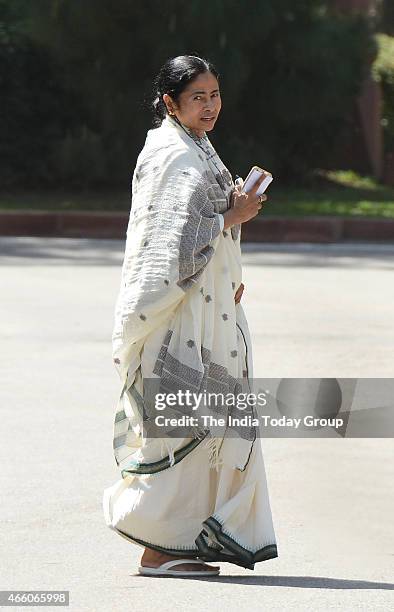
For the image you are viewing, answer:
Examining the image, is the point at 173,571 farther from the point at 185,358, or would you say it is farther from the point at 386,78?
the point at 386,78

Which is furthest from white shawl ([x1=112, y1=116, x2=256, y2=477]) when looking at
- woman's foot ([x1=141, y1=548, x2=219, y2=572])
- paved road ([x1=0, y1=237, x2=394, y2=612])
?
paved road ([x1=0, y1=237, x2=394, y2=612])

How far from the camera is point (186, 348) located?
466 cm

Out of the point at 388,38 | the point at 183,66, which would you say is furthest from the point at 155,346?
the point at 388,38

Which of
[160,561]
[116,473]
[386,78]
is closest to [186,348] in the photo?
[160,561]

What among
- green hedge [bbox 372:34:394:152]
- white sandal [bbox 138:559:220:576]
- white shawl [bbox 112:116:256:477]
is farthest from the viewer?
green hedge [bbox 372:34:394:152]

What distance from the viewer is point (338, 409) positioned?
7730 millimetres

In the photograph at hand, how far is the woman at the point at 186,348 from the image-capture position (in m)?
4.64

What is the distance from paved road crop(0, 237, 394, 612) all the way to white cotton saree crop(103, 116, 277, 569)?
0.58 feet

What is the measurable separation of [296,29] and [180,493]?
15.0 meters

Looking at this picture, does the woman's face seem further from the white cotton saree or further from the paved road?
the paved road

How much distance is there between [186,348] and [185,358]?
0.10 ft

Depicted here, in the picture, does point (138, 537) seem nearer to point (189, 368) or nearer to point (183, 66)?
point (189, 368)

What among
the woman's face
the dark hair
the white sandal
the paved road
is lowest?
the paved road

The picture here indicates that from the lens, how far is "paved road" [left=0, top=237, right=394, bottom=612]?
464 centimetres
